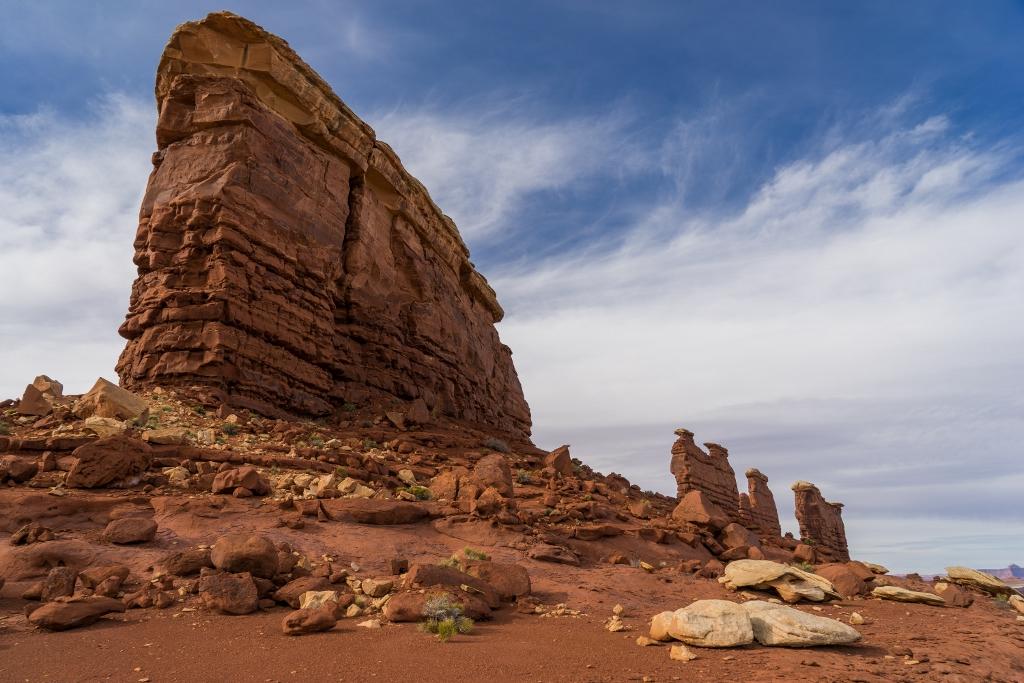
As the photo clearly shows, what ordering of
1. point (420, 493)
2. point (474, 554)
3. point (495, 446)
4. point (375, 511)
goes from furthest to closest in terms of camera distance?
point (495, 446) < point (420, 493) < point (375, 511) < point (474, 554)

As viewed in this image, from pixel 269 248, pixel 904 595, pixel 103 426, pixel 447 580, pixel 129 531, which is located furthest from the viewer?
pixel 269 248

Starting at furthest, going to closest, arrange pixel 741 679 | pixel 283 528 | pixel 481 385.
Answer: pixel 481 385 → pixel 283 528 → pixel 741 679

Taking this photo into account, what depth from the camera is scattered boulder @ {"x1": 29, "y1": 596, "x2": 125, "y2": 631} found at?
6.05 metres

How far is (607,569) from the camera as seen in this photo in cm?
1076

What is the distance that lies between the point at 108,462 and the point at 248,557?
15.4ft

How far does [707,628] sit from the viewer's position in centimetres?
684

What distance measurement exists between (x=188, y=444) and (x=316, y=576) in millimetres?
6045

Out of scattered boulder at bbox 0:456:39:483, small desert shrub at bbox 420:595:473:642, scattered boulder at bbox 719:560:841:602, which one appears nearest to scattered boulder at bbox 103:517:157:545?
scattered boulder at bbox 0:456:39:483

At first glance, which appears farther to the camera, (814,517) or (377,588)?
(814,517)

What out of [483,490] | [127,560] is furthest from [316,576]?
[483,490]

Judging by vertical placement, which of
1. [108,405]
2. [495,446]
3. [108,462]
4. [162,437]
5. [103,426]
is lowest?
→ [108,462]

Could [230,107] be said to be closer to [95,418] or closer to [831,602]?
[95,418]

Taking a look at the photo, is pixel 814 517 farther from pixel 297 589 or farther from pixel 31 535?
pixel 31 535

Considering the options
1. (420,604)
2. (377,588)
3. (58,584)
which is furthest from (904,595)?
(58,584)
